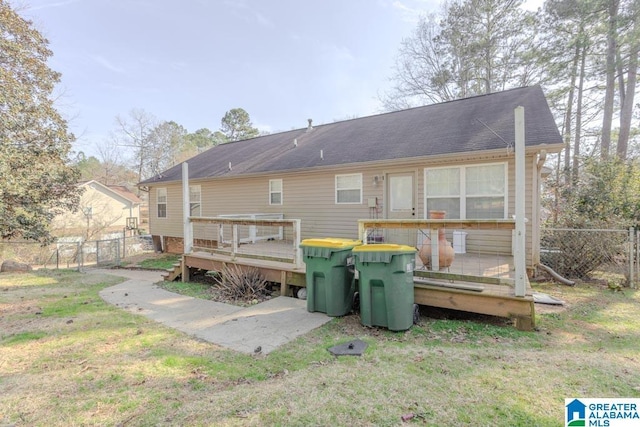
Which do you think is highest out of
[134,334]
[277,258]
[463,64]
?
[463,64]

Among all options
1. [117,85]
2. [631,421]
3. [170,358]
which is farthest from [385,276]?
[117,85]

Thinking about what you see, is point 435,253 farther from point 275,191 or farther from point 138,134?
point 138,134

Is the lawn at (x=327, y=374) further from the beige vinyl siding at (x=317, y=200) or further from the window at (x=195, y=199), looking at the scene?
the window at (x=195, y=199)

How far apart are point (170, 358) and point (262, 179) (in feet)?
25.5

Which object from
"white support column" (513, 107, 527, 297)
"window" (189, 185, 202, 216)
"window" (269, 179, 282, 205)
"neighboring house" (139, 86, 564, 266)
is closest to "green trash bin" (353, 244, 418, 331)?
"white support column" (513, 107, 527, 297)

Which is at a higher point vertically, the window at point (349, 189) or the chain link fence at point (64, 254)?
the window at point (349, 189)

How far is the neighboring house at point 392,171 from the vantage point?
21.1ft

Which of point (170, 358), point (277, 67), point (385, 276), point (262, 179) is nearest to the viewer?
point (170, 358)

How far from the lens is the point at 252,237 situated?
864 centimetres

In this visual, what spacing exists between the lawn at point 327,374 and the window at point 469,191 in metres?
2.61

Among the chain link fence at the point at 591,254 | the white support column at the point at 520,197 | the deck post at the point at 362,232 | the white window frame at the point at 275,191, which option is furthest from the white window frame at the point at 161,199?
the chain link fence at the point at 591,254

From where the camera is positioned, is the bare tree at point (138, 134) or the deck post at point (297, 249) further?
the bare tree at point (138, 134)

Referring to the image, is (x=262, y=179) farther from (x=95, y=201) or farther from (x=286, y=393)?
(x=95, y=201)

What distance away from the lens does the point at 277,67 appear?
18281mm
